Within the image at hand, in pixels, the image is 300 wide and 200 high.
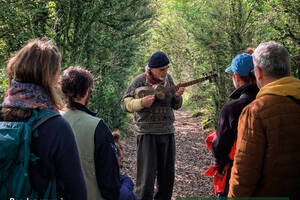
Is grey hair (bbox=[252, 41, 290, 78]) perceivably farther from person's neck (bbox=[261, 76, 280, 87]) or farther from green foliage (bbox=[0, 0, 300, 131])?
green foliage (bbox=[0, 0, 300, 131])

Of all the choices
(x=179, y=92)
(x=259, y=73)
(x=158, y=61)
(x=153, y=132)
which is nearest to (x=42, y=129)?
(x=259, y=73)

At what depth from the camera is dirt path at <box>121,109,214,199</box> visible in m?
6.05

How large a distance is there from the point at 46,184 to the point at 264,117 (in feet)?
4.88

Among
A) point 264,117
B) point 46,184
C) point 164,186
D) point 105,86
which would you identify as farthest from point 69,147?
point 105,86

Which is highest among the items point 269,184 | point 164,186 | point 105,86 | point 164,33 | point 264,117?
point 164,33

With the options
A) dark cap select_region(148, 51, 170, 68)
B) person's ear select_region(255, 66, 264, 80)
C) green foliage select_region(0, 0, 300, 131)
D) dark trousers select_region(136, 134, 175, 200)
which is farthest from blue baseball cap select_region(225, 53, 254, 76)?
green foliage select_region(0, 0, 300, 131)

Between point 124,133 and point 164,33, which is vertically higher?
point 164,33

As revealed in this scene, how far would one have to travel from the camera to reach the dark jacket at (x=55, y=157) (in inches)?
70.9

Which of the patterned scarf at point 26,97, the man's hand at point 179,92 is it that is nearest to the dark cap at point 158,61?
the man's hand at point 179,92

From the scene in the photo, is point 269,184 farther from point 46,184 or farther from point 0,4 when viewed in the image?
point 0,4

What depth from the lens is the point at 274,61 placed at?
87.7 inches

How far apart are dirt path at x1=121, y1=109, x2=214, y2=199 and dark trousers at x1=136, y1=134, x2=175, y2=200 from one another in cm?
160

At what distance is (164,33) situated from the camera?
43.1 ft

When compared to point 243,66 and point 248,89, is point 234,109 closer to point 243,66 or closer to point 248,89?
point 248,89
